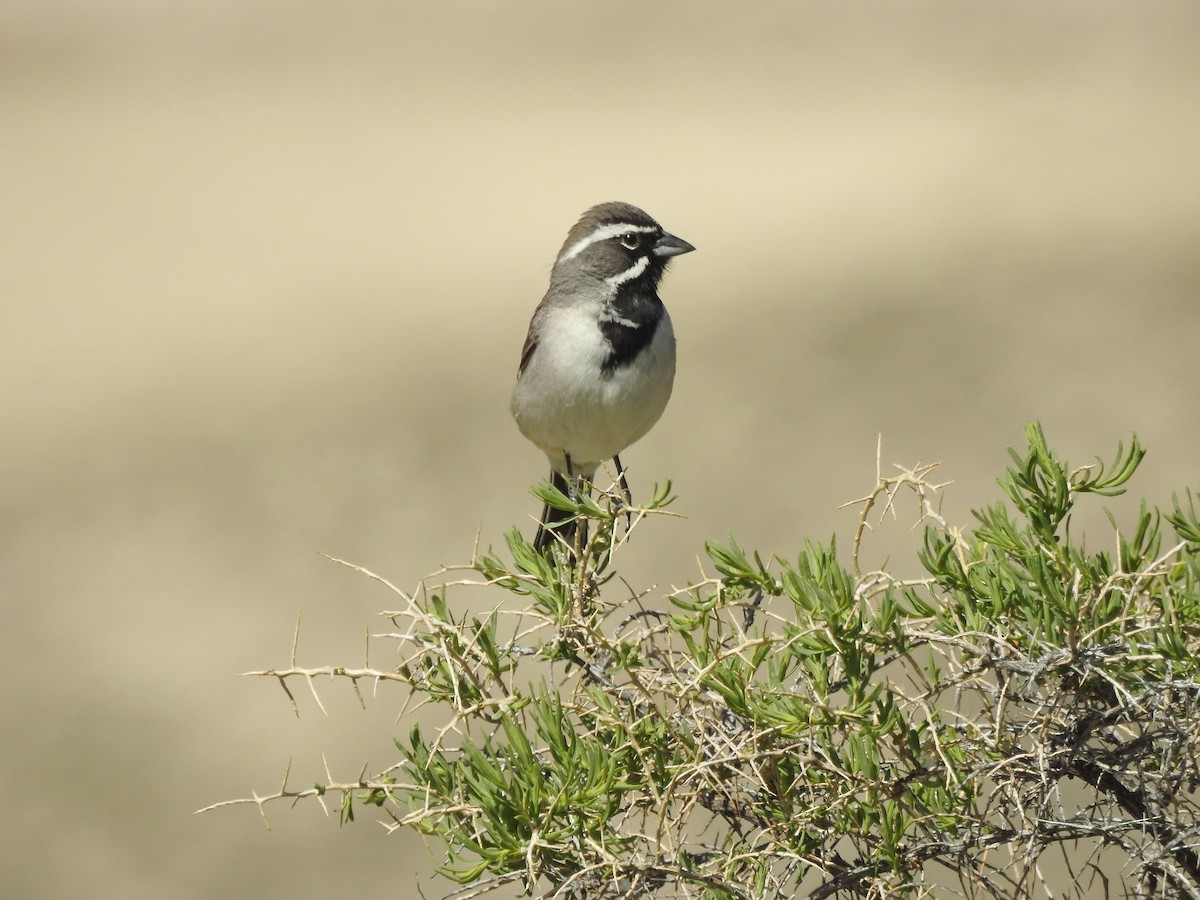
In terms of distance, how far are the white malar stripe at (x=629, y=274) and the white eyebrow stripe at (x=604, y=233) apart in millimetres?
123

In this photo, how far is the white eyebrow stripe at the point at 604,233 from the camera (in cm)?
541

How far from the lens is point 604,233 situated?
5.43m

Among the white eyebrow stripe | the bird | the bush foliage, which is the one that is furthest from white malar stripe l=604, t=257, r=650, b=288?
the bush foliage

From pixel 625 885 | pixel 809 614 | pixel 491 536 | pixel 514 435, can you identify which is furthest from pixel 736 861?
pixel 514 435

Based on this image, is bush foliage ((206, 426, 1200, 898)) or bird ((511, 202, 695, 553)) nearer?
bush foliage ((206, 426, 1200, 898))

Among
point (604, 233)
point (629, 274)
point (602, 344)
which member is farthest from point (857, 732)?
point (604, 233)

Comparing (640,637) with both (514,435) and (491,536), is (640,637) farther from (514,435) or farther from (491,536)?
(514,435)

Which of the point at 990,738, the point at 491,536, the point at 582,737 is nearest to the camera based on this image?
the point at 990,738

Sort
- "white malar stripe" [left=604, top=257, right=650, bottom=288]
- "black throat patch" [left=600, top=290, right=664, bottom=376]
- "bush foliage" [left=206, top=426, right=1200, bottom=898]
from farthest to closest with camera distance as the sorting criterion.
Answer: "white malar stripe" [left=604, top=257, right=650, bottom=288] < "black throat patch" [left=600, top=290, right=664, bottom=376] < "bush foliage" [left=206, top=426, right=1200, bottom=898]

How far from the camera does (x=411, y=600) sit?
88.5 inches

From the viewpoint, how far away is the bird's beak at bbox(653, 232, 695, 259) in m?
5.35

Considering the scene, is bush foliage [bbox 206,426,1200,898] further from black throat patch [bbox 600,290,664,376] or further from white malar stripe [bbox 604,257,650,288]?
white malar stripe [bbox 604,257,650,288]

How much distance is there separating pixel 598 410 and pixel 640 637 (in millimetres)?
2946

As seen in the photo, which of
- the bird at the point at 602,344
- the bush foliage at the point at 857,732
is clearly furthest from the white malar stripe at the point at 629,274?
the bush foliage at the point at 857,732
